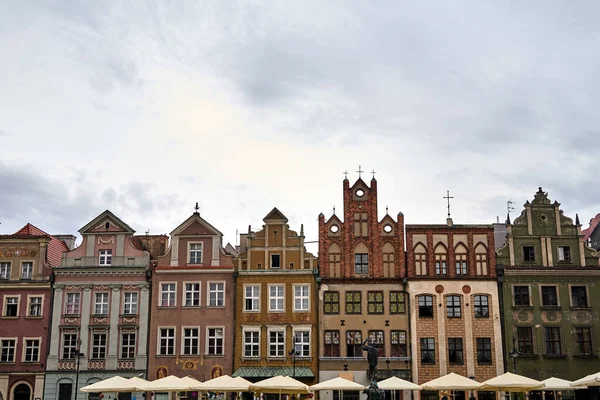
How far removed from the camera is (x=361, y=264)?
155 feet

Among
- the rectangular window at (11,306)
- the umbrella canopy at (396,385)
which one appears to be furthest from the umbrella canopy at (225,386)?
the rectangular window at (11,306)

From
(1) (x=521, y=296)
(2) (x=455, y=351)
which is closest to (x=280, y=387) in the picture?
(2) (x=455, y=351)

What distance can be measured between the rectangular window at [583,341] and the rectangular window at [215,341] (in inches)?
841

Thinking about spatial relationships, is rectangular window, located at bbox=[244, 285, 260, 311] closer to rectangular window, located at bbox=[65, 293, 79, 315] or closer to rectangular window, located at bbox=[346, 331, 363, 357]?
rectangular window, located at bbox=[346, 331, 363, 357]

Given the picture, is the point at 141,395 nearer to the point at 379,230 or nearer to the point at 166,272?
the point at 166,272

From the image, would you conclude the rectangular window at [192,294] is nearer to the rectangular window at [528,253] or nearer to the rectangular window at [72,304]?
the rectangular window at [72,304]

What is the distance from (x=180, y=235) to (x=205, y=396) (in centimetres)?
1015

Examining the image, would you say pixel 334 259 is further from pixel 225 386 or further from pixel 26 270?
pixel 26 270

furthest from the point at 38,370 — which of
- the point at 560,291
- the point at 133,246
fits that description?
the point at 560,291

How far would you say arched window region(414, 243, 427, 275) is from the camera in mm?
47000

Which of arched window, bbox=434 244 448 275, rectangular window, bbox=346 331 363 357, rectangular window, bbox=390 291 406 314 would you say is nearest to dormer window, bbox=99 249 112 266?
rectangular window, bbox=346 331 363 357

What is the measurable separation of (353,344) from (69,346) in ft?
57.2

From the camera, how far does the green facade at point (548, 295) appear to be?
45.2 metres

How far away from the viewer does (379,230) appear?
156ft
